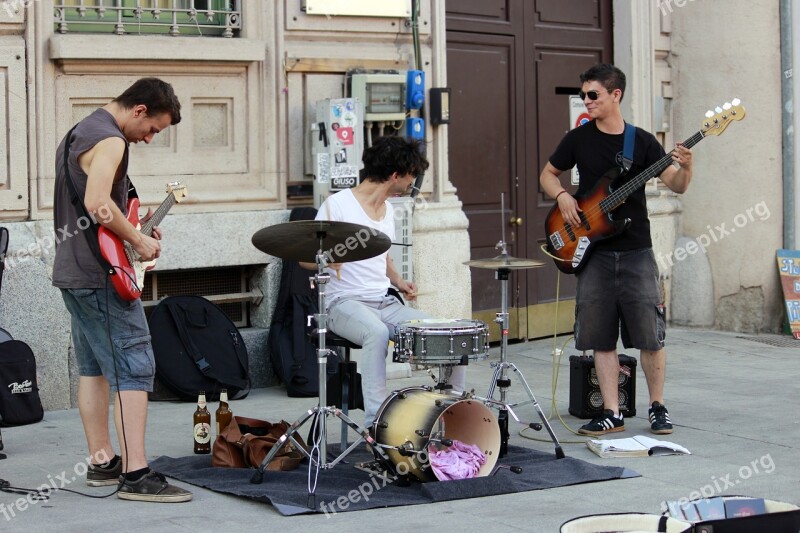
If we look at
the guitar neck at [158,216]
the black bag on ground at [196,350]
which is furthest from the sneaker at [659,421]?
the guitar neck at [158,216]

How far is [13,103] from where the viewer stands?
7.55 meters

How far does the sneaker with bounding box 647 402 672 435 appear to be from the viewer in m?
7.09

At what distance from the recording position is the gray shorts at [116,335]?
5680mm

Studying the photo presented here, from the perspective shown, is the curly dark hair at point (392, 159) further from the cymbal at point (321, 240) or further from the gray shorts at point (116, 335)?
the gray shorts at point (116, 335)

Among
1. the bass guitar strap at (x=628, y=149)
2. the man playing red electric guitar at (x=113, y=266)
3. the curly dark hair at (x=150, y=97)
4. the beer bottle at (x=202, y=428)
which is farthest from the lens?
the bass guitar strap at (x=628, y=149)

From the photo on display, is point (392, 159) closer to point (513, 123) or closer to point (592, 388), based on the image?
point (592, 388)

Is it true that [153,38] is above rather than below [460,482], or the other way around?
above

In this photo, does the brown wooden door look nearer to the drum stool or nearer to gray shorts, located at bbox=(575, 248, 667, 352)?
gray shorts, located at bbox=(575, 248, 667, 352)

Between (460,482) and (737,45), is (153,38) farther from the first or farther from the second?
(737,45)

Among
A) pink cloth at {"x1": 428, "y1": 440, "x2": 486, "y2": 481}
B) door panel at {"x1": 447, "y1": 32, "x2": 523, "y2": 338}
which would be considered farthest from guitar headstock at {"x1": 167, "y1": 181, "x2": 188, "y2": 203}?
door panel at {"x1": 447, "y1": 32, "x2": 523, "y2": 338}

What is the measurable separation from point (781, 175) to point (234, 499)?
704 cm

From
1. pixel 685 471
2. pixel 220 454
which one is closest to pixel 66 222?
pixel 220 454

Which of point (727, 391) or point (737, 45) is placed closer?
point (727, 391)

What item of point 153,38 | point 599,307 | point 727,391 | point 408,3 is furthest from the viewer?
point 408,3
